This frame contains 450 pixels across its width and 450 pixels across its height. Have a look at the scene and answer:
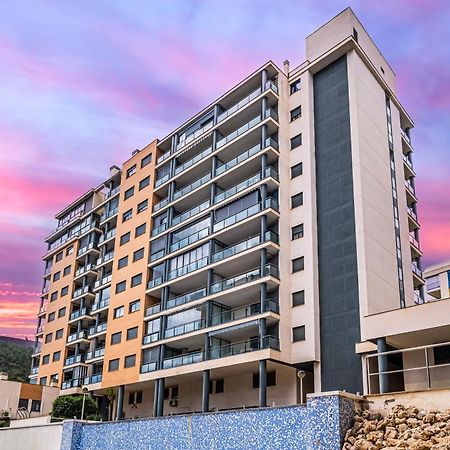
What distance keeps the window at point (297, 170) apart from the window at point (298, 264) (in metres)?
7.53

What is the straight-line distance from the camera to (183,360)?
5016 cm

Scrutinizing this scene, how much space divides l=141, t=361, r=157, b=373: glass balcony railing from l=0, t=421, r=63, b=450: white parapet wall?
1399 centimetres

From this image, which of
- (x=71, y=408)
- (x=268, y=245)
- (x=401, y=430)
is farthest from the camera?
(x=71, y=408)

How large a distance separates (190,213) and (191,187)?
290 centimetres

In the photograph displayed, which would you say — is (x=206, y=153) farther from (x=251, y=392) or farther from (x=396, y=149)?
(x=251, y=392)

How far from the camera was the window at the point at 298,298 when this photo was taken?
45.7 meters

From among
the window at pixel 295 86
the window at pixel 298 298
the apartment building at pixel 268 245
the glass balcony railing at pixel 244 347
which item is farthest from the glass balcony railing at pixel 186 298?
the window at pixel 295 86

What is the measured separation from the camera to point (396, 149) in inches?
2181

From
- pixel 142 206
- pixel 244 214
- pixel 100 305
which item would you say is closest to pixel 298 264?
A: pixel 244 214

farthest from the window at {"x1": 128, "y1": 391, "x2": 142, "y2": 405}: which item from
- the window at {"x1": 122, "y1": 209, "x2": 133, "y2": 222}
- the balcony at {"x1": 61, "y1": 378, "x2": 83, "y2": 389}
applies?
the window at {"x1": 122, "y1": 209, "x2": 133, "y2": 222}

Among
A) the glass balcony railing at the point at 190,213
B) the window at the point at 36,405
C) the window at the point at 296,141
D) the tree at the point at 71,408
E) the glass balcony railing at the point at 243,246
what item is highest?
the window at the point at 296,141

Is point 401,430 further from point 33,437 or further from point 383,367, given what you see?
point 33,437

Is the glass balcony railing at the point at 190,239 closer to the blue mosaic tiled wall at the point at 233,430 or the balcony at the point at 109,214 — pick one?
the balcony at the point at 109,214

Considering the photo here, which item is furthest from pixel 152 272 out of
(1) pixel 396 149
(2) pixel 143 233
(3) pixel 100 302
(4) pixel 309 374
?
(1) pixel 396 149
